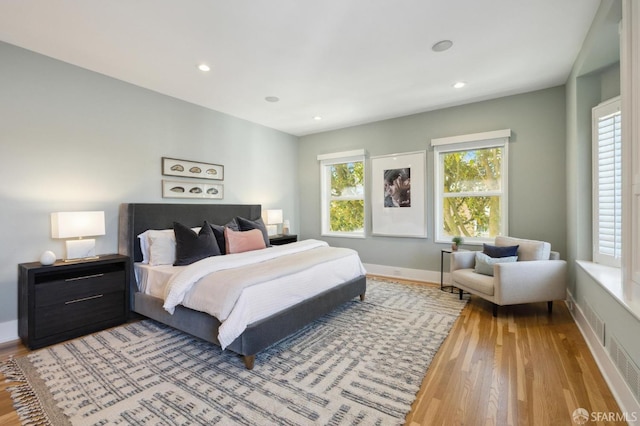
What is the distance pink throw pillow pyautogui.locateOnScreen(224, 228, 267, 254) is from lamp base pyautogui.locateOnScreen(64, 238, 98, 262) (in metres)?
1.35

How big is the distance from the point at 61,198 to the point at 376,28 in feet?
11.5

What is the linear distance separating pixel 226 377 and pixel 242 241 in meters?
1.74

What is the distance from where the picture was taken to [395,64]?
10.1ft

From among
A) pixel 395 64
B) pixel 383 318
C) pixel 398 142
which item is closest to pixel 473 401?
pixel 383 318

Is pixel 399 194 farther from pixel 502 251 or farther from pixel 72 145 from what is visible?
pixel 72 145

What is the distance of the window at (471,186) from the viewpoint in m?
4.12

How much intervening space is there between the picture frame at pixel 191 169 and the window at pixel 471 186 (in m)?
3.43

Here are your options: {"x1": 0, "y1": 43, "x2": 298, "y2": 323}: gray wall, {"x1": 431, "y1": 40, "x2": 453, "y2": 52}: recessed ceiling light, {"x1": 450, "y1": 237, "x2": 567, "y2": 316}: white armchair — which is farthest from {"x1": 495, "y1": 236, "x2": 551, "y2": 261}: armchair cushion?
{"x1": 0, "y1": 43, "x2": 298, "y2": 323}: gray wall

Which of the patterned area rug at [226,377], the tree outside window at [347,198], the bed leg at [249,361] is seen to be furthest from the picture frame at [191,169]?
the bed leg at [249,361]

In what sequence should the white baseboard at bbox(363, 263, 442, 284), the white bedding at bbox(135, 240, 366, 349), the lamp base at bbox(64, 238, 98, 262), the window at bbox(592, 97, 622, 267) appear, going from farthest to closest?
the white baseboard at bbox(363, 263, 442, 284), the lamp base at bbox(64, 238, 98, 262), the window at bbox(592, 97, 622, 267), the white bedding at bbox(135, 240, 366, 349)

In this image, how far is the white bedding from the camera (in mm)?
2154

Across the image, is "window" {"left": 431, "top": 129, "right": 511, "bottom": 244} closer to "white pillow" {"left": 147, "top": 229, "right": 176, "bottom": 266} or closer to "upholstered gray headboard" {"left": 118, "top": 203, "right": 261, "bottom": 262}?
"upholstered gray headboard" {"left": 118, "top": 203, "right": 261, "bottom": 262}

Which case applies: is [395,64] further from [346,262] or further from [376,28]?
[346,262]

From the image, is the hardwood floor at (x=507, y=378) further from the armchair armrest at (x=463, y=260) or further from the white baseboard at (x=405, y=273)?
the white baseboard at (x=405, y=273)
